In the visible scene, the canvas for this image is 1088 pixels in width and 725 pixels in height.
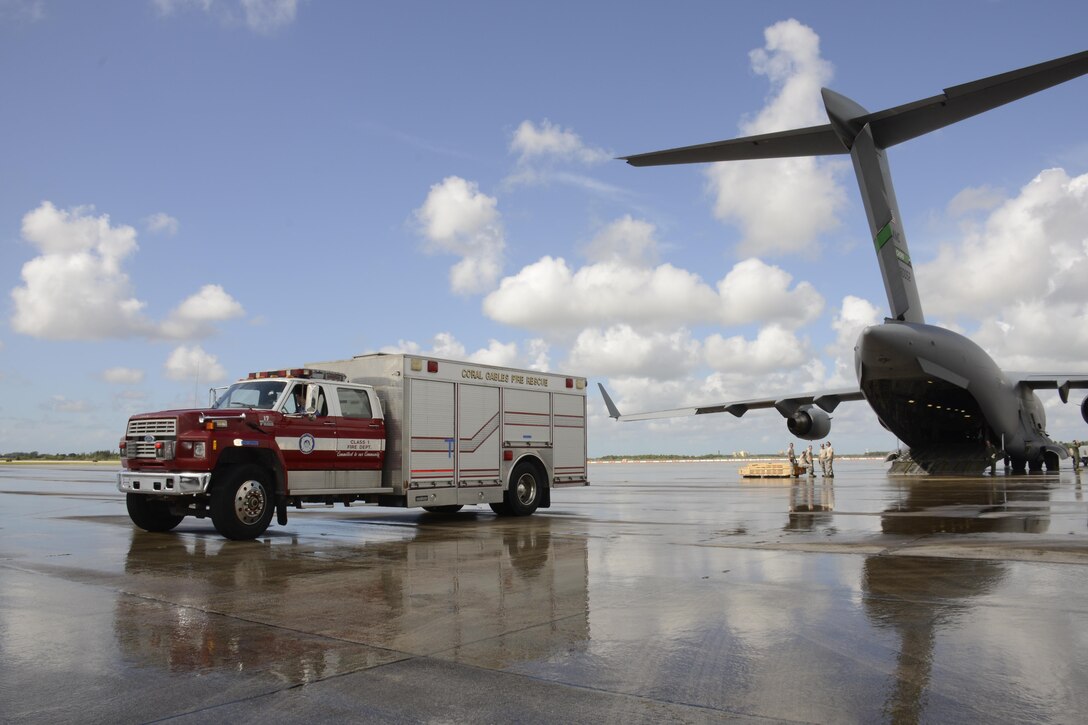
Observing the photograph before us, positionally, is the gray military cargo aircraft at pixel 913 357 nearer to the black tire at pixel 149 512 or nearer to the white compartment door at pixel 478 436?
the white compartment door at pixel 478 436

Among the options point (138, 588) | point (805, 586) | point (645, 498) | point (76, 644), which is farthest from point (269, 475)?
point (645, 498)

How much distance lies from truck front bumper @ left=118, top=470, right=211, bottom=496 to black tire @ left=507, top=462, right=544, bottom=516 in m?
5.97

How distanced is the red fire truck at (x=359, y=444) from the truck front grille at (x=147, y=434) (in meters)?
0.02

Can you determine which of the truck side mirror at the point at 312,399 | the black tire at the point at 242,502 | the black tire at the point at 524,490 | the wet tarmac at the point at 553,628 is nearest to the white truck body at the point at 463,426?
the black tire at the point at 524,490

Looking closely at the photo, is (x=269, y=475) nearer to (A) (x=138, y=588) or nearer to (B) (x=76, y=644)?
(A) (x=138, y=588)

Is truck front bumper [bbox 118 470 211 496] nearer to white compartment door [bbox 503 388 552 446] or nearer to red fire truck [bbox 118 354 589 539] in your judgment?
red fire truck [bbox 118 354 589 539]

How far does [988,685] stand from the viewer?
4.31 metres

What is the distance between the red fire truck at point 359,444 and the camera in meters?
11.7

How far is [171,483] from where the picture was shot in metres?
11.6

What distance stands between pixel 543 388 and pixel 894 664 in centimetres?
1240

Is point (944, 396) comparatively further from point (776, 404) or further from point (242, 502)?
point (242, 502)

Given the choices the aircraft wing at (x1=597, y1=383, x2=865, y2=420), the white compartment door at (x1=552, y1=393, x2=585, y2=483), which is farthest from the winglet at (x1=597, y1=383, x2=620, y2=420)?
the white compartment door at (x1=552, y1=393, x2=585, y2=483)

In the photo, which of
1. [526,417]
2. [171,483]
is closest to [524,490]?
[526,417]

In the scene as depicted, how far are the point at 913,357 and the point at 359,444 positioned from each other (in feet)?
64.6
